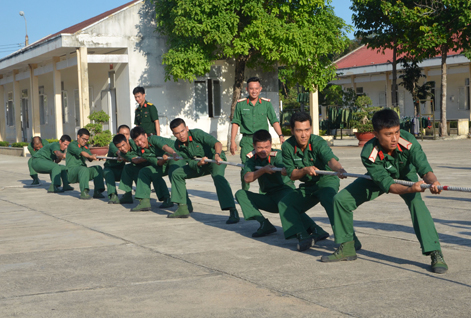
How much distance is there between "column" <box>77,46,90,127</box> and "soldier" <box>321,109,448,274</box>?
16495mm

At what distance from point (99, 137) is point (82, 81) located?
2.00 m

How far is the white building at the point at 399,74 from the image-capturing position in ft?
98.9

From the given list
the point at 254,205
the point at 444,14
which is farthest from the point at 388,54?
the point at 254,205

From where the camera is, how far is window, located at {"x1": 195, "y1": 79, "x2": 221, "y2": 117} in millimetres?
22531

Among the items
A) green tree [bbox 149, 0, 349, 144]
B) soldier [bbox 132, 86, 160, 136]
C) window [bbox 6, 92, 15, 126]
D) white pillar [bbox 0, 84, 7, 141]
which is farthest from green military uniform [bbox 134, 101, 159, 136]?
→ window [bbox 6, 92, 15, 126]

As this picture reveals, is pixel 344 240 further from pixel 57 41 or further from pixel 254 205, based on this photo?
pixel 57 41

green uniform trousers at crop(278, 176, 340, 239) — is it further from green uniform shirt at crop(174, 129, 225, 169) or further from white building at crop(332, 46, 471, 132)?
white building at crop(332, 46, 471, 132)

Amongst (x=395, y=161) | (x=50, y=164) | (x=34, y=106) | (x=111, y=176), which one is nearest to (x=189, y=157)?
(x=111, y=176)

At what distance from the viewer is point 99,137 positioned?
20.6 meters

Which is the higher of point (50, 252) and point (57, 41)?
point (57, 41)

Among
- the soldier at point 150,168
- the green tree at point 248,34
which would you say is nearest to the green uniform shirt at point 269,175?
the soldier at point 150,168

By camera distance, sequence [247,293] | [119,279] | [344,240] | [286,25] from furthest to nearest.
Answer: [286,25]
[344,240]
[119,279]
[247,293]

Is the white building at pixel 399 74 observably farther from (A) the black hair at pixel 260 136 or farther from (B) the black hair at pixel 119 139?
(A) the black hair at pixel 260 136

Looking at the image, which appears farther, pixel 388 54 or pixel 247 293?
pixel 388 54
